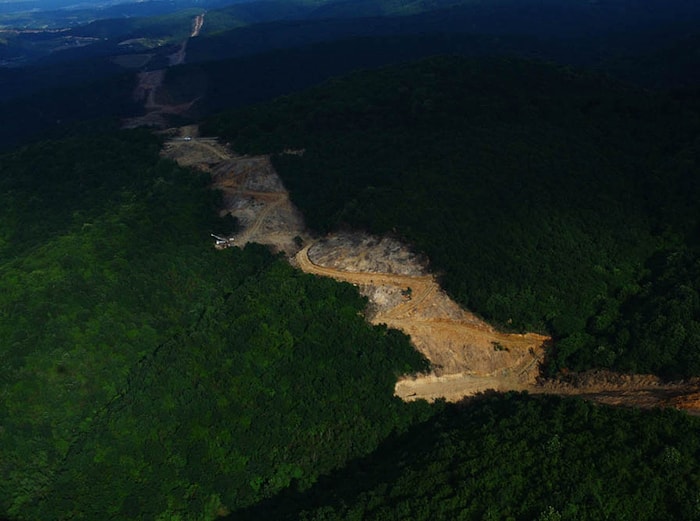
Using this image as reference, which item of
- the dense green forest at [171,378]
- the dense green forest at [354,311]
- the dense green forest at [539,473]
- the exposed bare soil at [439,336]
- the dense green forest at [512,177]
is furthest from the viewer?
the dense green forest at [512,177]

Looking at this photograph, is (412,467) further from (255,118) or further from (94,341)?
(255,118)

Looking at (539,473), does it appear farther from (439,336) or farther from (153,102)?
(153,102)

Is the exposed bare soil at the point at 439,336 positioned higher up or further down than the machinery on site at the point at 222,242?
further down

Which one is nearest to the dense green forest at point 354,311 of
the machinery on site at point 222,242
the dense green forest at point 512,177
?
the dense green forest at point 512,177

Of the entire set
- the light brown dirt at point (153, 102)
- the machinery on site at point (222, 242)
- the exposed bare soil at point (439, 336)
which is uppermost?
the light brown dirt at point (153, 102)

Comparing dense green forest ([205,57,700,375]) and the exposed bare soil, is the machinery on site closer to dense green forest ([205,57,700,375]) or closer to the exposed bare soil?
the exposed bare soil

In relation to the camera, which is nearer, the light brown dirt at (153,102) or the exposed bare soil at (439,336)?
the exposed bare soil at (439,336)

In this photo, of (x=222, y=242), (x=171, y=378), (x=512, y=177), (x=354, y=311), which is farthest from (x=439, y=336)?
(x=222, y=242)

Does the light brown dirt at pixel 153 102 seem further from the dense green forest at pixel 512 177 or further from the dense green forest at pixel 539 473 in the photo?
the dense green forest at pixel 539 473
